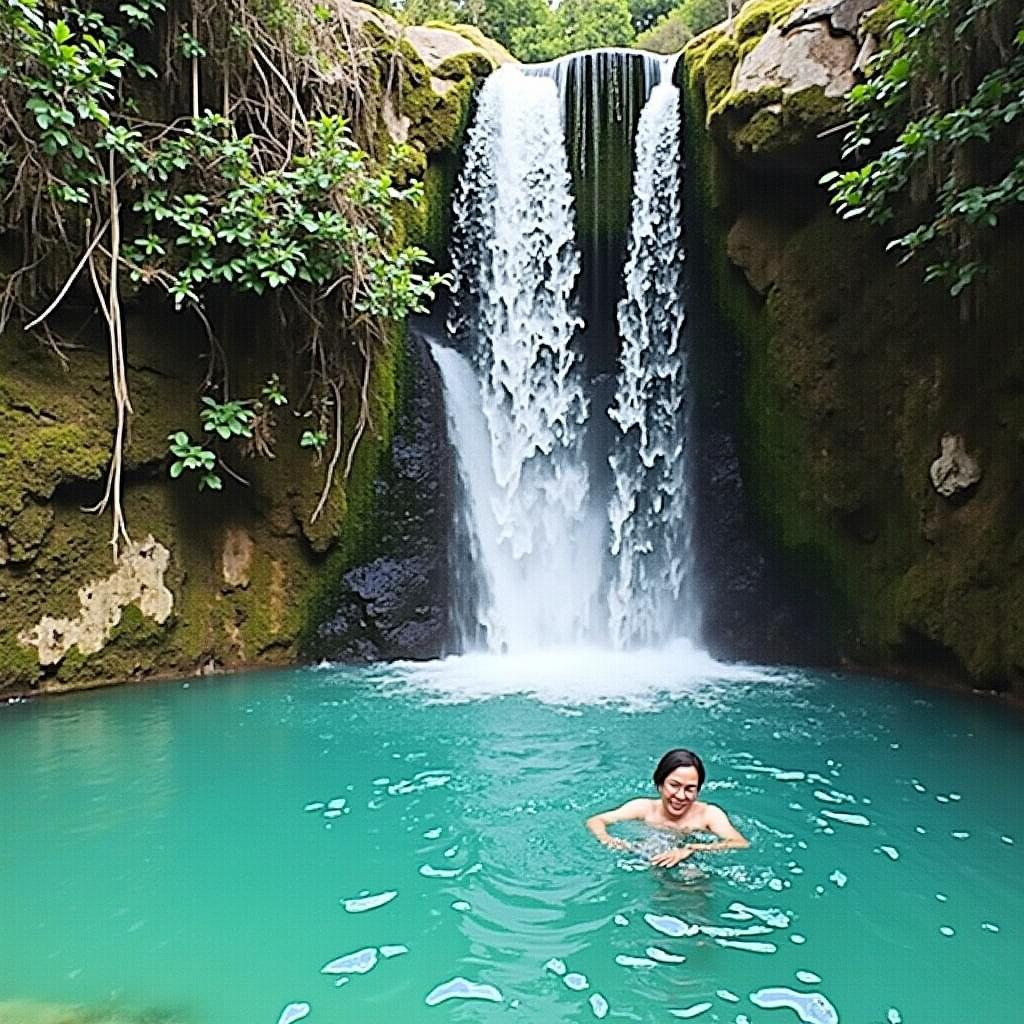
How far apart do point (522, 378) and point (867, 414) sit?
347cm

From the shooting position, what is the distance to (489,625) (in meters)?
9.08

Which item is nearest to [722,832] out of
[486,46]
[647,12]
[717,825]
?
[717,825]

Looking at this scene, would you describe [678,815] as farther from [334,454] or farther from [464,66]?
[464,66]

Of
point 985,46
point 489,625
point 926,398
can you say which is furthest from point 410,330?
point 985,46

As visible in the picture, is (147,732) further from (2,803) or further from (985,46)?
(985,46)

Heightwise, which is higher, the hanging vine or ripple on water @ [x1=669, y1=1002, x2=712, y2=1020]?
the hanging vine

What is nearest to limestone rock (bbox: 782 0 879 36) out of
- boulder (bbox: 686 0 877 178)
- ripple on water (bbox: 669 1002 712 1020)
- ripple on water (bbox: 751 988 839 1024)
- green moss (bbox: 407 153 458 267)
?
boulder (bbox: 686 0 877 178)

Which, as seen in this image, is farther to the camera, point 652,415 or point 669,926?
point 652,415

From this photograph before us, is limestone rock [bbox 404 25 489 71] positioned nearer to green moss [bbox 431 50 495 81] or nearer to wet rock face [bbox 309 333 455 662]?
green moss [bbox 431 50 495 81]

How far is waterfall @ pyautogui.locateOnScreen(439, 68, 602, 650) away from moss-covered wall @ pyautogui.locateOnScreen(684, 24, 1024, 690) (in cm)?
163

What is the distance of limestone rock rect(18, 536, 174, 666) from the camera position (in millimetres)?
6852

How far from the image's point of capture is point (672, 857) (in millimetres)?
3475

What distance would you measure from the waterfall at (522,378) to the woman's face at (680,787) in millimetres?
5529

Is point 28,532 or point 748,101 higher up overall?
point 748,101
